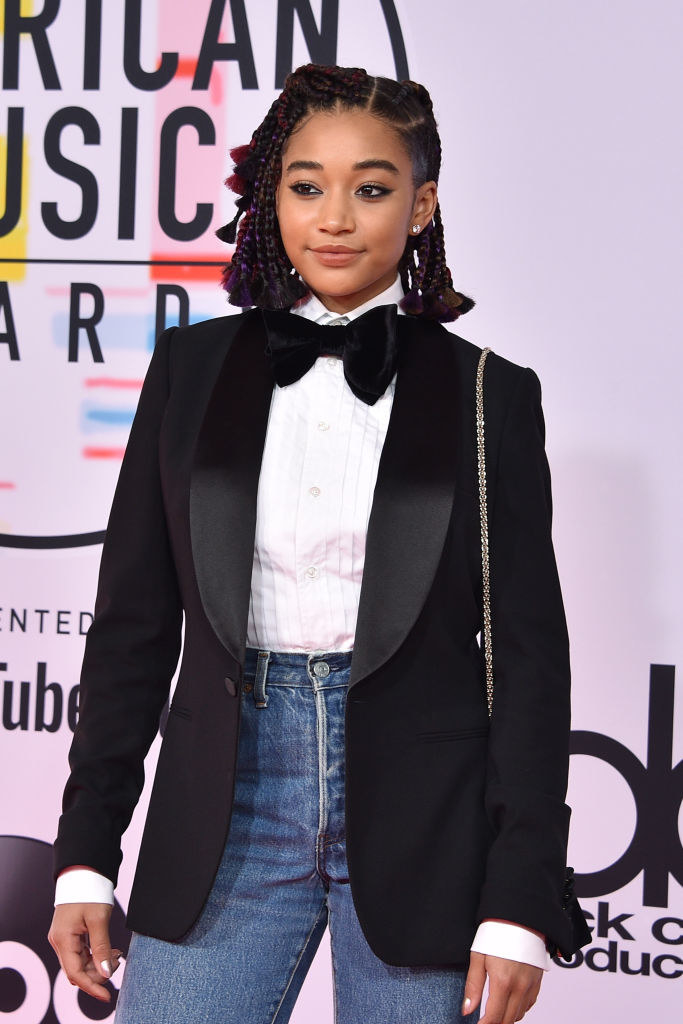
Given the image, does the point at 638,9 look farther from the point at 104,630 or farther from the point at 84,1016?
the point at 84,1016

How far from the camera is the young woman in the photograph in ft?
4.18

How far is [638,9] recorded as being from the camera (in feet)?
7.73

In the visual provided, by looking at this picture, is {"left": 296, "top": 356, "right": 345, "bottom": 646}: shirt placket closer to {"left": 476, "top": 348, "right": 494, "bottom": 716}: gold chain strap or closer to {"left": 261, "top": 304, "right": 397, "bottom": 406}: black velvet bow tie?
{"left": 261, "top": 304, "right": 397, "bottom": 406}: black velvet bow tie

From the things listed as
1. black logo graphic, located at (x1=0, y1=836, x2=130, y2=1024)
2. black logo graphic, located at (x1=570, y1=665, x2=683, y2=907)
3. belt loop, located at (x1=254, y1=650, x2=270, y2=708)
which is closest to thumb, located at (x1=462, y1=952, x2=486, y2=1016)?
belt loop, located at (x1=254, y1=650, x2=270, y2=708)

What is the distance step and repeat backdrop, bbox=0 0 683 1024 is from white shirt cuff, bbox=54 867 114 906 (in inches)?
50.1

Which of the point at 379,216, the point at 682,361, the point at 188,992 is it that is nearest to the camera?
the point at 188,992

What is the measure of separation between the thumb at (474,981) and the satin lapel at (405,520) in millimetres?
324

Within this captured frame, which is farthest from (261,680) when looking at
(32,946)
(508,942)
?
(32,946)

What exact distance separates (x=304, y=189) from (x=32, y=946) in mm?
1934

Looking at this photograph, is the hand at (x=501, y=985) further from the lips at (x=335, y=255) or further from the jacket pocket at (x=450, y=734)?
the lips at (x=335, y=255)

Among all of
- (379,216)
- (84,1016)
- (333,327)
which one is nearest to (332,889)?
(333,327)

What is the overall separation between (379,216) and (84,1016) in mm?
2013

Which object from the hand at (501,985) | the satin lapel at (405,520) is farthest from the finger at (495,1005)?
the satin lapel at (405,520)

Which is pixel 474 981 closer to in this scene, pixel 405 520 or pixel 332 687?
pixel 332 687
